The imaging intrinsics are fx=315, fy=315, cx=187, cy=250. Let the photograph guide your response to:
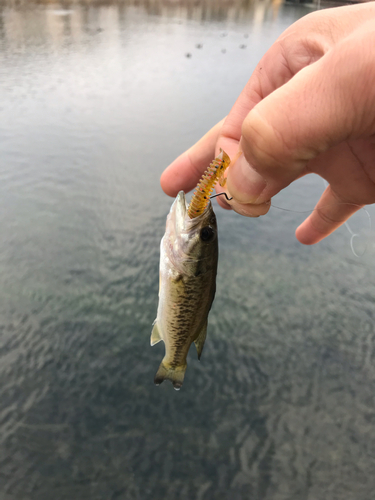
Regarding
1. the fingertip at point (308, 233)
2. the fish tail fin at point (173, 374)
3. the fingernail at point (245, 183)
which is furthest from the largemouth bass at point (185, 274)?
the fingertip at point (308, 233)

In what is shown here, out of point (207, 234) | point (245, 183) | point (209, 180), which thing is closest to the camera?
point (209, 180)

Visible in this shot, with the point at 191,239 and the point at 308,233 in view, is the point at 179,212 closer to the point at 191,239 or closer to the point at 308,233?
the point at 191,239

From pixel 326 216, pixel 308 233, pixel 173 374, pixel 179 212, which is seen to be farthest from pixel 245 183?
pixel 308 233

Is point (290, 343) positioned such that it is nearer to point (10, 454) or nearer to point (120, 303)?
point (120, 303)

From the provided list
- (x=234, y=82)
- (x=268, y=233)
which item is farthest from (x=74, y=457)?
(x=234, y=82)

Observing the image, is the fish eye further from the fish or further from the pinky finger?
the pinky finger

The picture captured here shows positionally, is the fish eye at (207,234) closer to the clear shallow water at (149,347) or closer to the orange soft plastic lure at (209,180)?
the orange soft plastic lure at (209,180)
